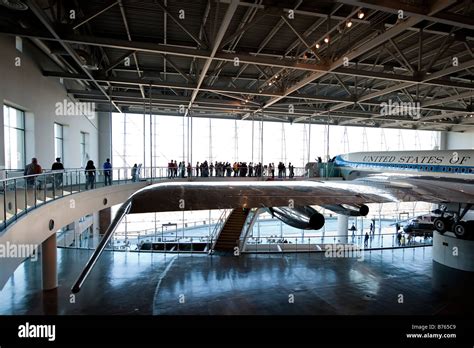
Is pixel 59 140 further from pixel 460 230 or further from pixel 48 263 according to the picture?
pixel 460 230

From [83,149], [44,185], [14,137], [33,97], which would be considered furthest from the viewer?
[83,149]

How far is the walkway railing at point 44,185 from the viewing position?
5559 mm

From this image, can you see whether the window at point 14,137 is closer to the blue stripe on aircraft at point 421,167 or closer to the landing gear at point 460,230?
the landing gear at point 460,230

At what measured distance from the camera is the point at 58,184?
Result: 8812 millimetres

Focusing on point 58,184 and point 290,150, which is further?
point 290,150

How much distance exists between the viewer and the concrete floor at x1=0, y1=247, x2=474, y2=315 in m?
8.30

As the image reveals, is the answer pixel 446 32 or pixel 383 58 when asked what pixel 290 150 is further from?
pixel 446 32

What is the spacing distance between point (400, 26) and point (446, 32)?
3.79 m

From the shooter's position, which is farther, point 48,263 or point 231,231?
point 231,231

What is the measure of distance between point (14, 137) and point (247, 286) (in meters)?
11.6

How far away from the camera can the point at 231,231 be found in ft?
48.4

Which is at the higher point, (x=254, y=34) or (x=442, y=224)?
(x=254, y=34)

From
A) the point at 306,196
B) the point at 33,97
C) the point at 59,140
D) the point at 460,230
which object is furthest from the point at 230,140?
the point at 306,196

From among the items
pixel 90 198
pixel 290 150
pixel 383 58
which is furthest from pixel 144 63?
pixel 290 150
